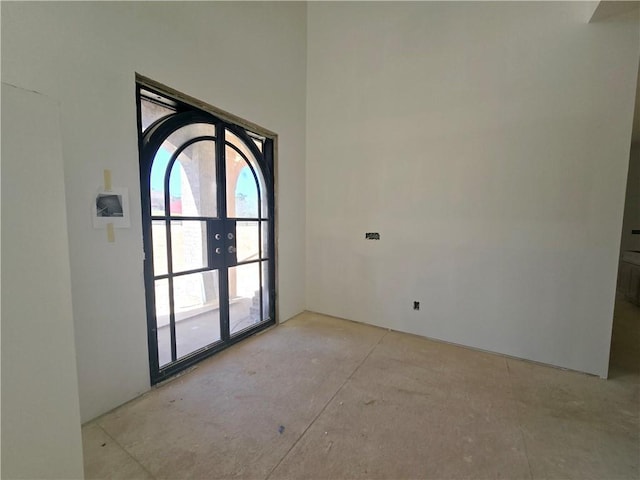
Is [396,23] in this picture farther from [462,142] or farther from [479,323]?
[479,323]

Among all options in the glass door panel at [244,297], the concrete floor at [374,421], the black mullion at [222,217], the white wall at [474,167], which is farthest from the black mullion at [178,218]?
the white wall at [474,167]

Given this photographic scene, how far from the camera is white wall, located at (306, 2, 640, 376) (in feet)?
7.12

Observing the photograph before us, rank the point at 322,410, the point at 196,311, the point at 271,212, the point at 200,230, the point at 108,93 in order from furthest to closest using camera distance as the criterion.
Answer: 1. the point at 271,212
2. the point at 196,311
3. the point at 200,230
4. the point at 322,410
5. the point at 108,93

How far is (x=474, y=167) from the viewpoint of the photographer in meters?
2.59

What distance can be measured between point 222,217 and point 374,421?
215 centimetres

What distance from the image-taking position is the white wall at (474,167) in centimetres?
217

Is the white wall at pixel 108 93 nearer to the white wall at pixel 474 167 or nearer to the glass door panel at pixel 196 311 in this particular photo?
the glass door panel at pixel 196 311

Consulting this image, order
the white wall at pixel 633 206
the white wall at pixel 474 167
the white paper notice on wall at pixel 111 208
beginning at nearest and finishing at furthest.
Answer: the white paper notice on wall at pixel 111 208
the white wall at pixel 474 167
the white wall at pixel 633 206

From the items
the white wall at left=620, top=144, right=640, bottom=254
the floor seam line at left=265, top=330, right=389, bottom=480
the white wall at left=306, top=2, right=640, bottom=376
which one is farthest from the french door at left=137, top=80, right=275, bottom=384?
the white wall at left=620, top=144, right=640, bottom=254

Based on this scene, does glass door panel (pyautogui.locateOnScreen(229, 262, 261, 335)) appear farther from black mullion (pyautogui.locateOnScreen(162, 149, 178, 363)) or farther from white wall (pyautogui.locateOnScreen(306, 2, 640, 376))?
white wall (pyautogui.locateOnScreen(306, 2, 640, 376))

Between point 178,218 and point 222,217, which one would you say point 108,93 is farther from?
point 222,217

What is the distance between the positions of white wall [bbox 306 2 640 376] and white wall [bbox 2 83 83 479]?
8.98ft

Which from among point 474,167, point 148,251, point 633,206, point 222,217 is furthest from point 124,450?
point 633,206

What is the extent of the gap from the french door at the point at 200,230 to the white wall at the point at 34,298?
96 centimetres
